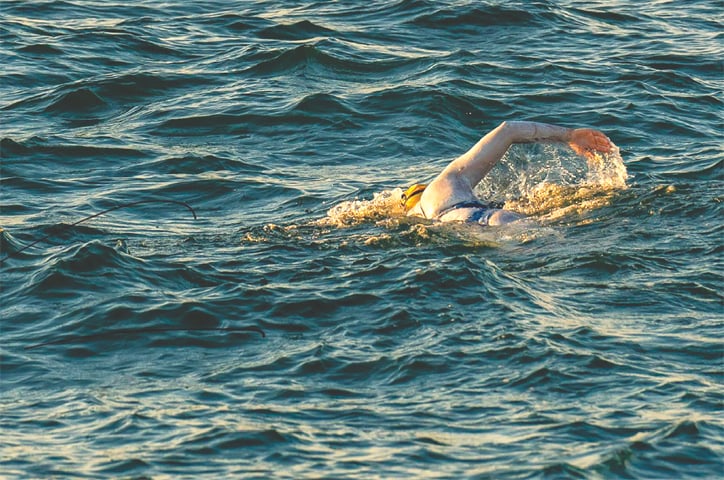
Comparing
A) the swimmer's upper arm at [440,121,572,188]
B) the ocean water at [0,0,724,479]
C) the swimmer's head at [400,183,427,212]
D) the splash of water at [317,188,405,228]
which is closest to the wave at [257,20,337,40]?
the ocean water at [0,0,724,479]

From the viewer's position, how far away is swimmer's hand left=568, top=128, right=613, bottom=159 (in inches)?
418

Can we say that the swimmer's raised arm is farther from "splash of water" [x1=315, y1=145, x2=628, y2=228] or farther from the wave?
the wave

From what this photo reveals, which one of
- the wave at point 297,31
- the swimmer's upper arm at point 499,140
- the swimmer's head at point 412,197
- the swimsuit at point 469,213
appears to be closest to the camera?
the swimsuit at point 469,213

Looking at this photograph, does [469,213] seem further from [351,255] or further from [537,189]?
[537,189]

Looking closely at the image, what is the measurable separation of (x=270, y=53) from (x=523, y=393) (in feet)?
32.7

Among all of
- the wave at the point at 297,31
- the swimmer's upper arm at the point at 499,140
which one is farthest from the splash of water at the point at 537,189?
the wave at the point at 297,31

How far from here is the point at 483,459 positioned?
6.70 meters

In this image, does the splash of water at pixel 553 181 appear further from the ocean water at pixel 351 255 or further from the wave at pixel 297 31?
the wave at pixel 297 31

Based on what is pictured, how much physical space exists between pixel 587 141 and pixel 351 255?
2.18m

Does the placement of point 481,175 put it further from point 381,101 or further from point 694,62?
point 694,62

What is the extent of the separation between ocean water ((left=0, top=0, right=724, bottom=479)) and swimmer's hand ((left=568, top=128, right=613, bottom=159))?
A: 21.8 inches

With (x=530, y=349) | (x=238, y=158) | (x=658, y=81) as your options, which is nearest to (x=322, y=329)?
(x=530, y=349)

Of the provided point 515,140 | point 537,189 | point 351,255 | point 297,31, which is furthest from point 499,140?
point 297,31

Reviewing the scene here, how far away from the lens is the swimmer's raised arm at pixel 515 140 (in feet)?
34.9
